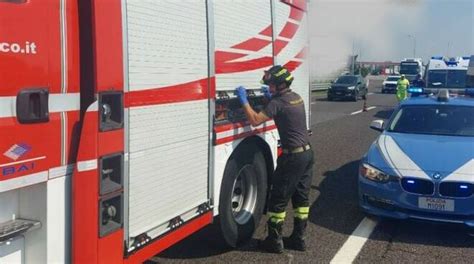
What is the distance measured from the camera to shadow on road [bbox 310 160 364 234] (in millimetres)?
6078

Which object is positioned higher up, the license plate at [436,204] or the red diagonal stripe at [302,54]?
the red diagonal stripe at [302,54]

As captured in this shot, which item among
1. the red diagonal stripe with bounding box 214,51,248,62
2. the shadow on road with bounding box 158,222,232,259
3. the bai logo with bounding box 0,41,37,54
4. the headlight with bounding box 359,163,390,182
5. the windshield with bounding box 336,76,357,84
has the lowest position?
the shadow on road with bounding box 158,222,232,259

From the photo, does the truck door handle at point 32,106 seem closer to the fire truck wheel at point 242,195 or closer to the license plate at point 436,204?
the fire truck wheel at point 242,195

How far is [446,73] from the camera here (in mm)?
20984

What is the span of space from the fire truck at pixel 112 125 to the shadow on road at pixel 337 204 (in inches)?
73.4

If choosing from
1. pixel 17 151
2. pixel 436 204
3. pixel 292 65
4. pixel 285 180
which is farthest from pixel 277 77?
pixel 17 151

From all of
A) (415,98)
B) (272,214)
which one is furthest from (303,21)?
(272,214)

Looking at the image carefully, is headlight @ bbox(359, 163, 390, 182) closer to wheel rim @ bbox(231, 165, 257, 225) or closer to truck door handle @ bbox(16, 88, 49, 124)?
wheel rim @ bbox(231, 165, 257, 225)

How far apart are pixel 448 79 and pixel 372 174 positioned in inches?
655

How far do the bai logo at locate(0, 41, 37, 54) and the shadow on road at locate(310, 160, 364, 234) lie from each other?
416 cm

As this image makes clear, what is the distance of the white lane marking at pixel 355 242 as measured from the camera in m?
4.98

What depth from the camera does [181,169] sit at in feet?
12.5

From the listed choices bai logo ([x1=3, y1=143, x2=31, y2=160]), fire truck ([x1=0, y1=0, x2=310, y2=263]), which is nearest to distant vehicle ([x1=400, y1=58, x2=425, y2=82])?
fire truck ([x1=0, y1=0, x2=310, y2=263])

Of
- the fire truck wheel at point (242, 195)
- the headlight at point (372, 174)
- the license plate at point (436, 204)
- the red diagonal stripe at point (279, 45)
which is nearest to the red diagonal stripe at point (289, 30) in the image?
the red diagonal stripe at point (279, 45)
